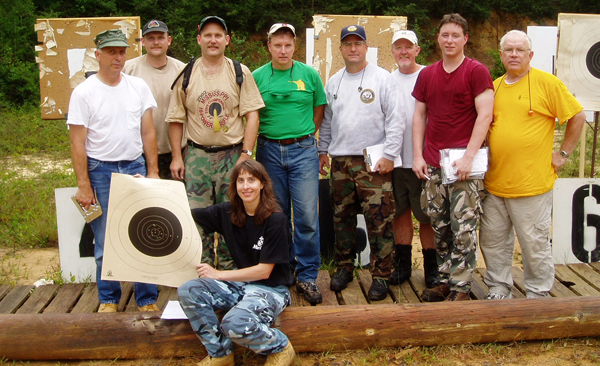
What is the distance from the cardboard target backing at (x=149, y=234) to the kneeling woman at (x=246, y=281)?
15 centimetres

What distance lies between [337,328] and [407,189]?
121cm

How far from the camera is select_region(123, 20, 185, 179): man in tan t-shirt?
399 centimetres

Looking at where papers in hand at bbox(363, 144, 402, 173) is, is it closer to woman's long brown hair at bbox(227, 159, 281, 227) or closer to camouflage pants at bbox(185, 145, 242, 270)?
woman's long brown hair at bbox(227, 159, 281, 227)

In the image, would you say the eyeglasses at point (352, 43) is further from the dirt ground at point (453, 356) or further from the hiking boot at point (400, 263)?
the dirt ground at point (453, 356)

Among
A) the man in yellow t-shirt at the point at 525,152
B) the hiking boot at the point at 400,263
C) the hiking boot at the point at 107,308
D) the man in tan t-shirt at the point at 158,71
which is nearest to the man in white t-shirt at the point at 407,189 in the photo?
the hiking boot at the point at 400,263

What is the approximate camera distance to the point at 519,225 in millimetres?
3533

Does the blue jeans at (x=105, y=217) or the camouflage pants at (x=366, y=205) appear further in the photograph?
the camouflage pants at (x=366, y=205)

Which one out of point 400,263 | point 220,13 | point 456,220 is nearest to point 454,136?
point 456,220

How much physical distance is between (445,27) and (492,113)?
638mm

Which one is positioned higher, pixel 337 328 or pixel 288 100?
pixel 288 100

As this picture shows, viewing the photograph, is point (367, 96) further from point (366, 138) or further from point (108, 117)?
point (108, 117)

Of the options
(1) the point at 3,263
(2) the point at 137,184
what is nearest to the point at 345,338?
(2) the point at 137,184

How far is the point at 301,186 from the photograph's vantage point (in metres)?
3.75

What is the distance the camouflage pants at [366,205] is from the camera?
371cm
